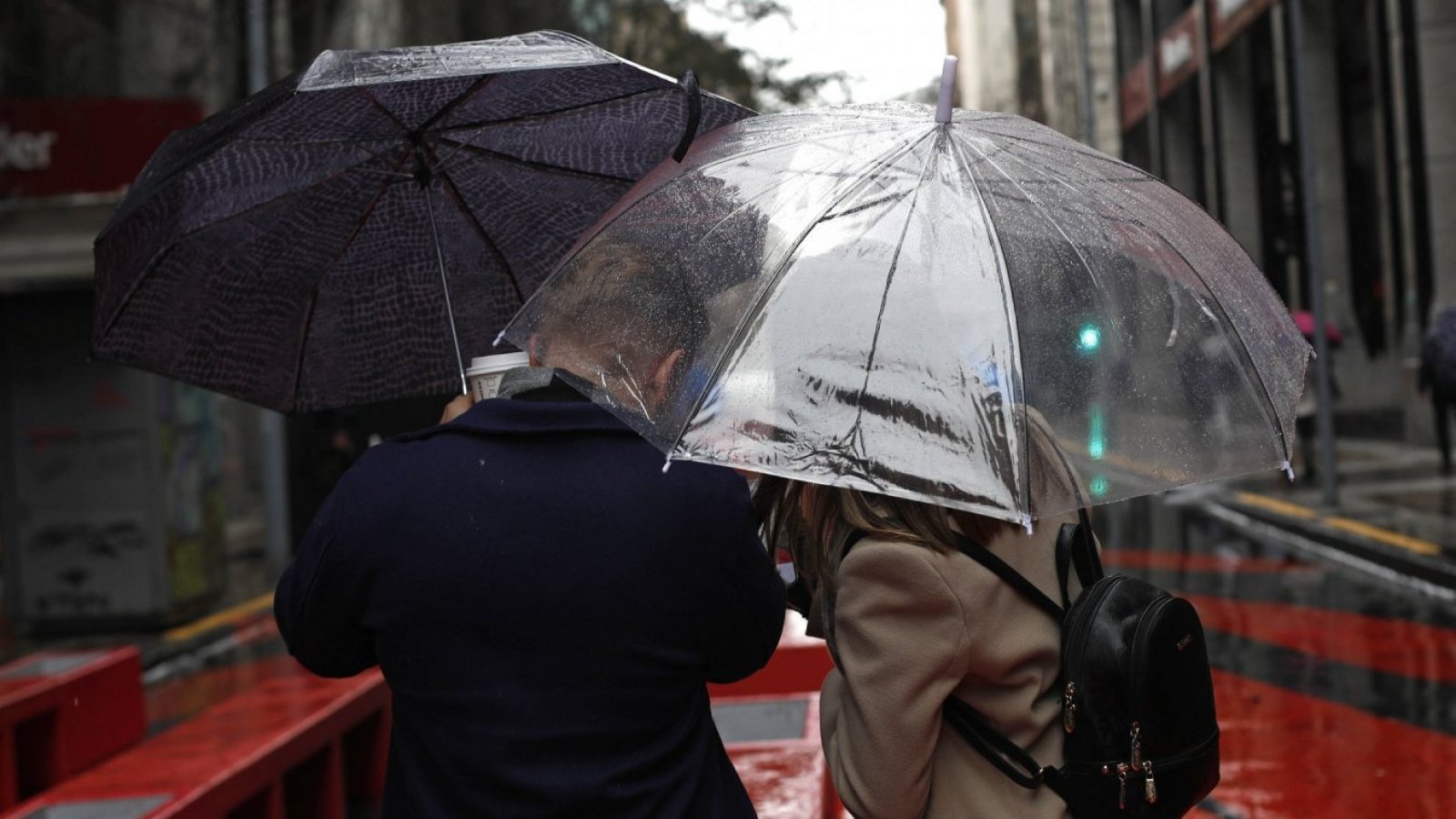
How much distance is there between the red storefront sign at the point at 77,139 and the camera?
11.8 metres

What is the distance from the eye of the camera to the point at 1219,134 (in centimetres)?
3084

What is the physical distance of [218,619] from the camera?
12844 millimetres

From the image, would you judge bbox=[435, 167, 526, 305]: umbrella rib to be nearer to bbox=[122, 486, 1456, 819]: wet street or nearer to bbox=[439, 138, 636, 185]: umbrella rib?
bbox=[439, 138, 636, 185]: umbrella rib

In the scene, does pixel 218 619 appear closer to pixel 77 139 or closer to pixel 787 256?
pixel 77 139

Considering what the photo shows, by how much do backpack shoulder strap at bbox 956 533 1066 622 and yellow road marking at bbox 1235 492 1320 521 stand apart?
1290 centimetres

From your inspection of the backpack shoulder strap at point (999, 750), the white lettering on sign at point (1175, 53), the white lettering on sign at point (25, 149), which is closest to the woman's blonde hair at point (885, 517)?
the backpack shoulder strap at point (999, 750)

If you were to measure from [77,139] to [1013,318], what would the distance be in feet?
36.7

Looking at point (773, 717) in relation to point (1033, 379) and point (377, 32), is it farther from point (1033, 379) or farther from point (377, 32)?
point (377, 32)

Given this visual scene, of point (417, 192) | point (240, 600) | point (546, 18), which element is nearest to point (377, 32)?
point (546, 18)

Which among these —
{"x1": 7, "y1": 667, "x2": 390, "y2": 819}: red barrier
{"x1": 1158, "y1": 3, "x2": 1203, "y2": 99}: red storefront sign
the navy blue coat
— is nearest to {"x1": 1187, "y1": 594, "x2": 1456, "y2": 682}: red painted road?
{"x1": 7, "y1": 667, "x2": 390, "y2": 819}: red barrier

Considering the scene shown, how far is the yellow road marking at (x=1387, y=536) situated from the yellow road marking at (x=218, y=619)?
8.64 m

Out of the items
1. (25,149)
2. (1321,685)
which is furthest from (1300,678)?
(25,149)

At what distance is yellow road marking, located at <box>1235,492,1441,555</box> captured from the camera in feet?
39.1

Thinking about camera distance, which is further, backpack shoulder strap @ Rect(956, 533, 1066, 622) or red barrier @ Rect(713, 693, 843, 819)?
red barrier @ Rect(713, 693, 843, 819)
